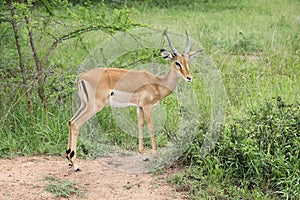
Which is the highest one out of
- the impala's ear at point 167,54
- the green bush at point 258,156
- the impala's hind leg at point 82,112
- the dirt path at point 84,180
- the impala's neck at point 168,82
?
the impala's ear at point 167,54

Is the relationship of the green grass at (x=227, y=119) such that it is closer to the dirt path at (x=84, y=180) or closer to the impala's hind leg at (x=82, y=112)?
the dirt path at (x=84, y=180)

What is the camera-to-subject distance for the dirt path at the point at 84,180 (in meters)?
4.10

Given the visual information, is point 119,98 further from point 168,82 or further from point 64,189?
point 64,189

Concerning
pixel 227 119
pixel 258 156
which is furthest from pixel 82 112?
pixel 227 119

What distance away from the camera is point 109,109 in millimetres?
5504

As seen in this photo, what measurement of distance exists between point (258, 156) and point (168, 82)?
942mm

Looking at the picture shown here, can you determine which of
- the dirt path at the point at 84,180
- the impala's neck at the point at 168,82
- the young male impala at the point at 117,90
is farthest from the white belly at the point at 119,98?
the dirt path at the point at 84,180

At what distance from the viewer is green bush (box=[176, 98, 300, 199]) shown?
4.28 meters

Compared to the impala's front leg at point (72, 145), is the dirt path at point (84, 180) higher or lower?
lower

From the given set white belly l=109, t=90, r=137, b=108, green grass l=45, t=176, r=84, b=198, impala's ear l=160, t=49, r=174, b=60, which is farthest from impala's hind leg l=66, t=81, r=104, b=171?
impala's ear l=160, t=49, r=174, b=60

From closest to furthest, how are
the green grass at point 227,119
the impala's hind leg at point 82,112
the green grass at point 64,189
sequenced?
the green grass at point 64,189 < the impala's hind leg at point 82,112 < the green grass at point 227,119

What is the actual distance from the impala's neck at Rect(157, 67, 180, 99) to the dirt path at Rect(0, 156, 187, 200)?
2.38 feet

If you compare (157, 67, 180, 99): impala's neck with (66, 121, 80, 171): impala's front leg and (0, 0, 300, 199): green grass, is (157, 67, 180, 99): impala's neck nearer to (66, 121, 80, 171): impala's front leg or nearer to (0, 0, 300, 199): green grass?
(0, 0, 300, 199): green grass

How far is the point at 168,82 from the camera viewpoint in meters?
4.32
